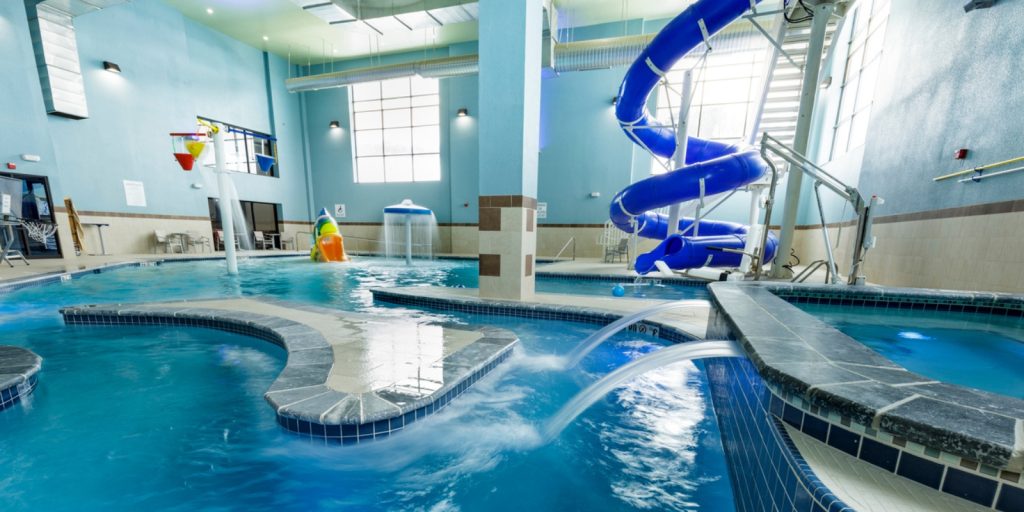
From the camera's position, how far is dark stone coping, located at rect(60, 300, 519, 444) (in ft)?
5.92

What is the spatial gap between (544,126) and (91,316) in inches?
408

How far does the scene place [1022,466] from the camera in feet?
2.19

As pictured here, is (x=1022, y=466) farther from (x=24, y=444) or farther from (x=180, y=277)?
(x=180, y=277)

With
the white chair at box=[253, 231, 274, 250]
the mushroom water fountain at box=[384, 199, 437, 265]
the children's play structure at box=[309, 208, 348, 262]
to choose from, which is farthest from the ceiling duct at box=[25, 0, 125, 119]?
the mushroom water fountain at box=[384, 199, 437, 265]

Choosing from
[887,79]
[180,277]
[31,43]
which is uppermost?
[31,43]

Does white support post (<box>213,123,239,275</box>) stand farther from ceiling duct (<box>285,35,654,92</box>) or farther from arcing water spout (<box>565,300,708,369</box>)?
arcing water spout (<box>565,300,708,369</box>)

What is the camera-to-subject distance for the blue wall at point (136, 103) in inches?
304

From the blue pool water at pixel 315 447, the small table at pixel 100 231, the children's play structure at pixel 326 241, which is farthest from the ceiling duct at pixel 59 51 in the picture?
the blue pool water at pixel 315 447

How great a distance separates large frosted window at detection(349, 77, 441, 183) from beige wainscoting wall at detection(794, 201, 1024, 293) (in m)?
11.5

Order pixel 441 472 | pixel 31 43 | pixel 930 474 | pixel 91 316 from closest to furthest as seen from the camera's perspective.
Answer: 1. pixel 930 474
2. pixel 441 472
3. pixel 91 316
4. pixel 31 43

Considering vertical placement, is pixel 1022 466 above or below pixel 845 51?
below

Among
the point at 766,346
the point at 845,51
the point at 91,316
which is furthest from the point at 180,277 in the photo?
the point at 845,51

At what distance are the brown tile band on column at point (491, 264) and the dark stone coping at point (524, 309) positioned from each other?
13.1 inches

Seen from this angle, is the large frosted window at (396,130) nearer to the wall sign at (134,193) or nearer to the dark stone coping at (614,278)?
the wall sign at (134,193)
